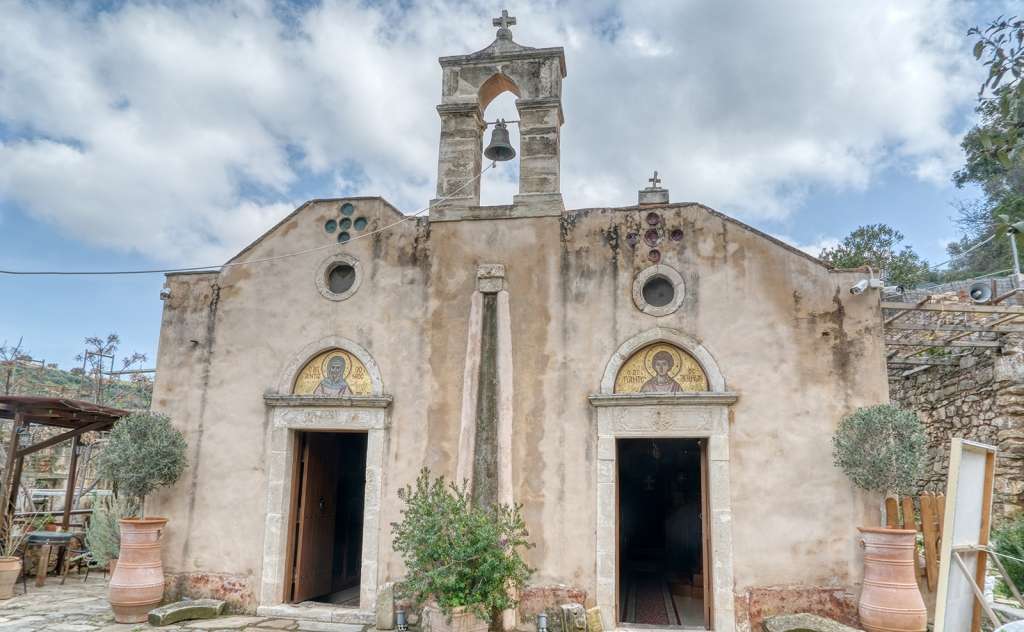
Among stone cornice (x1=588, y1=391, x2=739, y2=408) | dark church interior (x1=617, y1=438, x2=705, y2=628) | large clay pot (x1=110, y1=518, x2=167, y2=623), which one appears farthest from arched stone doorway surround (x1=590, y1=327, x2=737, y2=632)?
large clay pot (x1=110, y1=518, x2=167, y2=623)

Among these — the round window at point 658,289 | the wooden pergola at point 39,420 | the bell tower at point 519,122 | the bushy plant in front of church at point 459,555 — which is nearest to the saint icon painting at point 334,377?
the bushy plant in front of church at point 459,555

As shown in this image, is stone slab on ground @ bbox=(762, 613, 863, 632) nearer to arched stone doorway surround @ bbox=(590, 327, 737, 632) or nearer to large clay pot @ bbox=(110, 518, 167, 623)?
arched stone doorway surround @ bbox=(590, 327, 737, 632)

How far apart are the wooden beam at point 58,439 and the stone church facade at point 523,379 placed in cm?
267

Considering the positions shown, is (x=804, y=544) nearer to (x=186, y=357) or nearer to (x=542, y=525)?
(x=542, y=525)

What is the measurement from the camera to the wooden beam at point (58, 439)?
32.3 feet

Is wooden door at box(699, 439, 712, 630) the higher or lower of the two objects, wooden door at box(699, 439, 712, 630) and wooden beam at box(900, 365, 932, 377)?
the lower

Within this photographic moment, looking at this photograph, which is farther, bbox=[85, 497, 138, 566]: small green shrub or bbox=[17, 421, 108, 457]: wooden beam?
bbox=[17, 421, 108, 457]: wooden beam

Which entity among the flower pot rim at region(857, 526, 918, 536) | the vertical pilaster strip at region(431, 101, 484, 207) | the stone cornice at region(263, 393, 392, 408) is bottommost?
the flower pot rim at region(857, 526, 918, 536)

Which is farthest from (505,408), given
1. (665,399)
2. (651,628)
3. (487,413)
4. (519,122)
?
(519,122)

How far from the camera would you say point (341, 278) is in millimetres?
8773

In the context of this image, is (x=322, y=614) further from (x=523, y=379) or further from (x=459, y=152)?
(x=459, y=152)

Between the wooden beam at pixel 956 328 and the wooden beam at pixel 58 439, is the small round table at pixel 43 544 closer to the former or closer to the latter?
the wooden beam at pixel 58 439

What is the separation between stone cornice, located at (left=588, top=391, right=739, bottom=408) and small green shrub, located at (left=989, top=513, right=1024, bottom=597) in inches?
124

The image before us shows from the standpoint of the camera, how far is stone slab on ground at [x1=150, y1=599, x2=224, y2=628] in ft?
24.4
